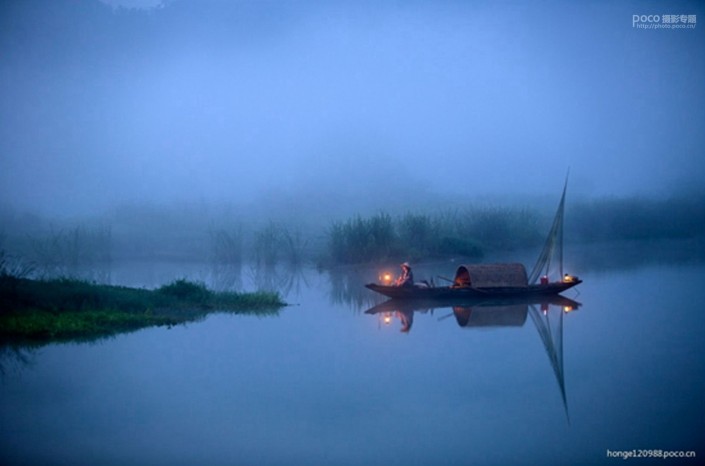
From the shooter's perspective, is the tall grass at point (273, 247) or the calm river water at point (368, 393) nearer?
the calm river water at point (368, 393)

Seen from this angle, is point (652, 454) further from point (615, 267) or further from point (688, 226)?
point (688, 226)

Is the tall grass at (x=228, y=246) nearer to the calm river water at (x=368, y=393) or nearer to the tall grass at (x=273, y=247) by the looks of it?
the tall grass at (x=273, y=247)

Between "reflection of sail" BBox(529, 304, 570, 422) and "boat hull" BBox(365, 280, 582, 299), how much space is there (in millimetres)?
341

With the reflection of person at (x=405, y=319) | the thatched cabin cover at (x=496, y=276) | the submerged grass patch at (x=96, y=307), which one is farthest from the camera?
the thatched cabin cover at (x=496, y=276)

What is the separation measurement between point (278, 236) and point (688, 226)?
1073 cm

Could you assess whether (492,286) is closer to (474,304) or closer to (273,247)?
(474,304)

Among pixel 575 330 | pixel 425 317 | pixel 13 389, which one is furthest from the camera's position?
pixel 425 317

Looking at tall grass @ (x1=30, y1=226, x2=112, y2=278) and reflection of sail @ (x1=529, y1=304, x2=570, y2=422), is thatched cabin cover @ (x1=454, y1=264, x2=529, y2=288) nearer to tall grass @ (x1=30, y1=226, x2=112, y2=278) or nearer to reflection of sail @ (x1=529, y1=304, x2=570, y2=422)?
reflection of sail @ (x1=529, y1=304, x2=570, y2=422)

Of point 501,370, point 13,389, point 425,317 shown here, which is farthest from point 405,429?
point 425,317

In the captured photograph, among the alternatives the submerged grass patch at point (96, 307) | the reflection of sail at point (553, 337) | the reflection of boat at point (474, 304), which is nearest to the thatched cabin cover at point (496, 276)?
the reflection of boat at point (474, 304)

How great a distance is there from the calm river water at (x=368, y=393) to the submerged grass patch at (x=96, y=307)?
13.4 inches

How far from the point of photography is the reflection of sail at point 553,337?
535cm

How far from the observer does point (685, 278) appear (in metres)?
10.9

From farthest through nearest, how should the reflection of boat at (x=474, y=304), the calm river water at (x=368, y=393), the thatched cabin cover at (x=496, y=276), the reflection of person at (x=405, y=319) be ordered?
1. the thatched cabin cover at (x=496, y=276)
2. the reflection of boat at (x=474, y=304)
3. the reflection of person at (x=405, y=319)
4. the calm river water at (x=368, y=393)
